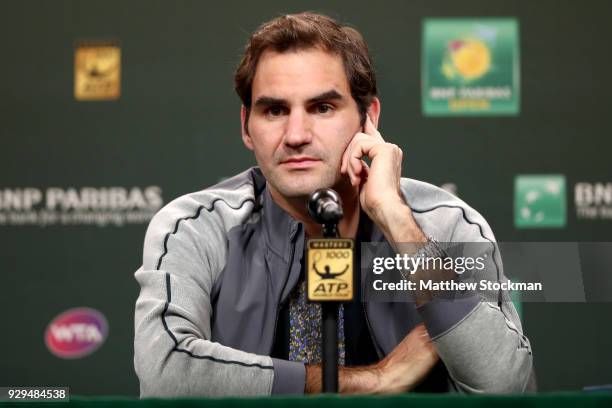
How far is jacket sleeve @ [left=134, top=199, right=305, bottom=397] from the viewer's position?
1.68 metres

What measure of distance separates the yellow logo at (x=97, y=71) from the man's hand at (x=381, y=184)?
139 cm

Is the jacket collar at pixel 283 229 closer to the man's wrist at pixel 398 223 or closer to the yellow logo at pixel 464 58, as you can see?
the man's wrist at pixel 398 223

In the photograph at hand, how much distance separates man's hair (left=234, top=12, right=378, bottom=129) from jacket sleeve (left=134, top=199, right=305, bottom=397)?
1.51ft

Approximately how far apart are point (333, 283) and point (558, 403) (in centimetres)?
45

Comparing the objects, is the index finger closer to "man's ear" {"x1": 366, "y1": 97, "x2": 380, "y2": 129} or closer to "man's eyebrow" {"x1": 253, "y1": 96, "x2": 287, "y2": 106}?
"man's ear" {"x1": 366, "y1": 97, "x2": 380, "y2": 129}

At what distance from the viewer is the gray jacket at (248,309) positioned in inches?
66.7

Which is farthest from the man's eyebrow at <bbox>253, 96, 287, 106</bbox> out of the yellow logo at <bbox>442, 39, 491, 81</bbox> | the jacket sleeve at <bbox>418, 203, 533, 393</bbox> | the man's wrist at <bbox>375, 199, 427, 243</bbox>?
the yellow logo at <bbox>442, 39, 491, 81</bbox>

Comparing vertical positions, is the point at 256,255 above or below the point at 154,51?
below

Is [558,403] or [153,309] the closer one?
[558,403]

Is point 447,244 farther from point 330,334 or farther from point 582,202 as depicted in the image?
point 582,202

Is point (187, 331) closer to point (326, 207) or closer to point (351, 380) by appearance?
point (351, 380)

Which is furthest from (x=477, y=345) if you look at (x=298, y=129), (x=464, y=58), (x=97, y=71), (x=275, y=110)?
(x=97, y=71)

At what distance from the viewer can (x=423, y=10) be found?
3.13m

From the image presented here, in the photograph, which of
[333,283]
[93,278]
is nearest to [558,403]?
[333,283]
